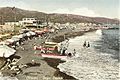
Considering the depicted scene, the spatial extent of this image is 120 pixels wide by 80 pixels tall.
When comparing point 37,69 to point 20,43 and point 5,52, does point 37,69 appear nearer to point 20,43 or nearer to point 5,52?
point 5,52

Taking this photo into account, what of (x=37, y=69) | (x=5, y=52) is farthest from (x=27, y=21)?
(x=37, y=69)

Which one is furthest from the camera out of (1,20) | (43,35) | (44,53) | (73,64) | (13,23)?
(43,35)

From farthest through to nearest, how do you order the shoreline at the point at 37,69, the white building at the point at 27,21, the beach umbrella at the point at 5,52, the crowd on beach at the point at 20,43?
the white building at the point at 27,21 < the beach umbrella at the point at 5,52 < the crowd on beach at the point at 20,43 < the shoreline at the point at 37,69

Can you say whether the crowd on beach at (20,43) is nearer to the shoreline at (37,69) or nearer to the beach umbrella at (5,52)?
the beach umbrella at (5,52)

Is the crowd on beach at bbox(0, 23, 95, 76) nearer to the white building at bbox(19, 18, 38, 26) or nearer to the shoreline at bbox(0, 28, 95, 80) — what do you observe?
the shoreline at bbox(0, 28, 95, 80)

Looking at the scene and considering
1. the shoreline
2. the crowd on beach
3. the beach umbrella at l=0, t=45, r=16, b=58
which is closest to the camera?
the shoreline

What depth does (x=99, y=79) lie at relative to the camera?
54.5 ft

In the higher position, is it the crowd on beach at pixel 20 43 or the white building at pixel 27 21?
the white building at pixel 27 21

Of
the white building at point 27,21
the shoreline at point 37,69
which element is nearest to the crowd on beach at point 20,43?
the shoreline at point 37,69

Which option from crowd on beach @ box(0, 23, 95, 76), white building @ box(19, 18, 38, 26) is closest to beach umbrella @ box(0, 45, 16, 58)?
Answer: crowd on beach @ box(0, 23, 95, 76)

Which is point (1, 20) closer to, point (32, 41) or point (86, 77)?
point (32, 41)

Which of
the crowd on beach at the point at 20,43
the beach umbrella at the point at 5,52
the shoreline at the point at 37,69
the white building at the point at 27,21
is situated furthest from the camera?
the white building at the point at 27,21

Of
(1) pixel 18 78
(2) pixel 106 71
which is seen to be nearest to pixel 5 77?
(1) pixel 18 78

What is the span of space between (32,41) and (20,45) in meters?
3.15
